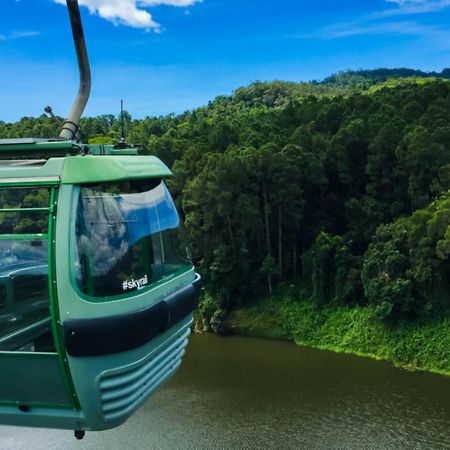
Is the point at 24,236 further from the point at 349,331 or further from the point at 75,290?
the point at 349,331

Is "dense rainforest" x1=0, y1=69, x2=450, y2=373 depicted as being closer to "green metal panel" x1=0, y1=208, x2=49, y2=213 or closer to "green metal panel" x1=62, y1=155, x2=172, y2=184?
"green metal panel" x1=62, y1=155, x2=172, y2=184

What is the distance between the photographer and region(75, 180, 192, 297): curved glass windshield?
331cm

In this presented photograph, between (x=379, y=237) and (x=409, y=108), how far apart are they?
6.88 m

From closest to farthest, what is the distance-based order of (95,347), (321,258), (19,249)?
(95,347), (19,249), (321,258)

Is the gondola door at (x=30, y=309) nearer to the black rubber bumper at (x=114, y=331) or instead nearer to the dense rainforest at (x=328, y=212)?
the black rubber bumper at (x=114, y=331)

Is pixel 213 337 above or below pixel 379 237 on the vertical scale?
below

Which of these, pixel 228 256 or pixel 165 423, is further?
pixel 228 256

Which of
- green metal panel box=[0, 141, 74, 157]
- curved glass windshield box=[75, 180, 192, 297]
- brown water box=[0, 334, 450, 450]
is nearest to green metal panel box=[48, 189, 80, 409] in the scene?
curved glass windshield box=[75, 180, 192, 297]

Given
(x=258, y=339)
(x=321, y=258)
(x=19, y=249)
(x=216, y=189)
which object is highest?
(x=19, y=249)

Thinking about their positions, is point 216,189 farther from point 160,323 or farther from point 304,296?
point 160,323

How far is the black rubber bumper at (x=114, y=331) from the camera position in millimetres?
3232

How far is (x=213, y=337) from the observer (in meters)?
20.8

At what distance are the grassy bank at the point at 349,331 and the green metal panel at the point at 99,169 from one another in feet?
48.3

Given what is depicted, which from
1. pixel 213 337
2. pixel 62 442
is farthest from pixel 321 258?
pixel 62 442
